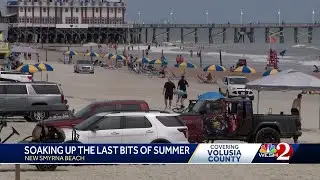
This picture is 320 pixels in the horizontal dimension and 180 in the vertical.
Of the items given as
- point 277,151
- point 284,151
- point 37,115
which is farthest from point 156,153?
point 37,115

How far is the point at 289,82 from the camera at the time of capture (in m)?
22.9

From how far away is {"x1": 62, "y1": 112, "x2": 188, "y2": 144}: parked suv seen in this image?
15.8 meters

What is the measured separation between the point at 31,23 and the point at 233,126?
554 ft

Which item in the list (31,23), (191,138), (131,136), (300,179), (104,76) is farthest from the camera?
(31,23)

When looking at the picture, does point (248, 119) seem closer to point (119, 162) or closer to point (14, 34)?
point (119, 162)

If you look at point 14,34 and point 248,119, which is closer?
point 248,119

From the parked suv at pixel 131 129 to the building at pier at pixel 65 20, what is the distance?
169439 mm

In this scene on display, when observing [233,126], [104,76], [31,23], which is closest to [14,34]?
[31,23]

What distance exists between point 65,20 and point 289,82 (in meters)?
168

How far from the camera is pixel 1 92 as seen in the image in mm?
25922

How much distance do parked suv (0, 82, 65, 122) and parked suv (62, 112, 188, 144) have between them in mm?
9642

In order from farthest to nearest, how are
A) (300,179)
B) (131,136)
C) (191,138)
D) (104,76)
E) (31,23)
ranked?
(31,23) → (104,76) → (191,138) → (131,136) → (300,179)

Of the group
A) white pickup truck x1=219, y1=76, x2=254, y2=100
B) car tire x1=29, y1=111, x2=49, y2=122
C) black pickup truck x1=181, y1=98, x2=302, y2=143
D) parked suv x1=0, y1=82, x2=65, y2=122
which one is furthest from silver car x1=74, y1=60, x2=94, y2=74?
black pickup truck x1=181, y1=98, x2=302, y2=143

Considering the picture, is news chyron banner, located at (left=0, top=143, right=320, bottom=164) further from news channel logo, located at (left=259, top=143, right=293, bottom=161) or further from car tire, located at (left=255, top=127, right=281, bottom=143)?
car tire, located at (left=255, top=127, right=281, bottom=143)
